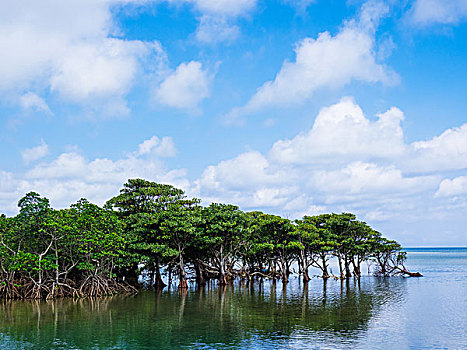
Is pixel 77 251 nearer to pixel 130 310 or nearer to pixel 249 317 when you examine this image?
pixel 130 310

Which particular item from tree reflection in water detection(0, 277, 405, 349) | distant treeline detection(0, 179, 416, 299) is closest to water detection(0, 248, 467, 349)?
tree reflection in water detection(0, 277, 405, 349)

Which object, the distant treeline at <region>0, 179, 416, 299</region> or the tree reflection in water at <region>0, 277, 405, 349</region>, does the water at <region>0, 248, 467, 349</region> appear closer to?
the tree reflection in water at <region>0, 277, 405, 349</region>

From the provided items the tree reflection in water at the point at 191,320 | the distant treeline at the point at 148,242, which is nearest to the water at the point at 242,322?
the tree reflection in water at the point at 191,320

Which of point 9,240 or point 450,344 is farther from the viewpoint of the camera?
point 9,240

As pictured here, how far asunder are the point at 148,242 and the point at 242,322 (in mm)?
21344

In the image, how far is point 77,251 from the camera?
39375 mm

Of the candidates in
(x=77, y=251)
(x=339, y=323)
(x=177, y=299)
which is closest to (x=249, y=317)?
(x=339, y=323)

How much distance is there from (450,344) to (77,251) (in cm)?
3063

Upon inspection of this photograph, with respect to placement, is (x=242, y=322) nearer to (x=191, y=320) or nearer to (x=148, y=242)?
(x=191, y=320)

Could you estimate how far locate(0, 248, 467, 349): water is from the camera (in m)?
22.0

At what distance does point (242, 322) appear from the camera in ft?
90.8

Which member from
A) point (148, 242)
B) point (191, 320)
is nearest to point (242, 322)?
point (191, 320)

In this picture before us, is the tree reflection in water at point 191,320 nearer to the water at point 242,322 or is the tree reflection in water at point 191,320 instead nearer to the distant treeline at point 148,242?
the water at point 242,322

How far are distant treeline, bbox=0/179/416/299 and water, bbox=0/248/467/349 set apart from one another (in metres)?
3.46
